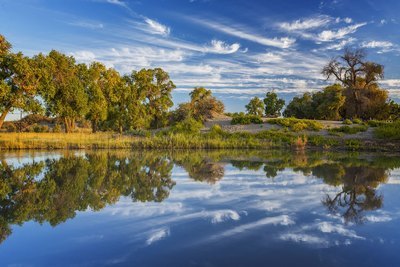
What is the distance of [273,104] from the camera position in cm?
5031

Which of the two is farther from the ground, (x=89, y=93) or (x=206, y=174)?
(x=89, y=93)

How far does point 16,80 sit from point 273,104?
3406cm

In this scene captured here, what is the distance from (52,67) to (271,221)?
103ft

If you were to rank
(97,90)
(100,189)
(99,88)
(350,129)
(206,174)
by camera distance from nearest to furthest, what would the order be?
(100,189) → (206,174) → (350,129) → (97,90) → (99,88)

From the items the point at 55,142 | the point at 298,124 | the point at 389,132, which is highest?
the point at 298,124

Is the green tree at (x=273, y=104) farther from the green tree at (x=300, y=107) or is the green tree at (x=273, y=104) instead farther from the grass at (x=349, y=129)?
the grass at (x=349, y=129)

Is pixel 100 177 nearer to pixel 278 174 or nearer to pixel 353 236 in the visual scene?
pixel 278 174

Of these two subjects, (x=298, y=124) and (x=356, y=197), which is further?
(x=298, y=124)

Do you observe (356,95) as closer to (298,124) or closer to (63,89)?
(298,124)

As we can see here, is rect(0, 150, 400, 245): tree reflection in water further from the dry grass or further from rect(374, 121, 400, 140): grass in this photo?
rect(374, 121, 400, 140): grass

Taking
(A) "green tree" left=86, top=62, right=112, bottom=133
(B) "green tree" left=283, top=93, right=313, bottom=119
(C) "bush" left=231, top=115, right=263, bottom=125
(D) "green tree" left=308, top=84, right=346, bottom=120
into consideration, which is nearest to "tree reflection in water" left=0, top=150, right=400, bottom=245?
(C) "bush" left=231, top=115, right=263, bottom=125

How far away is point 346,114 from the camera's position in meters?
43.8

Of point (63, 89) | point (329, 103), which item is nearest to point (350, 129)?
point (329, 103)

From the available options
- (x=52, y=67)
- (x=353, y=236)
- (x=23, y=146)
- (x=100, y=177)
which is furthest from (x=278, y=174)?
(x=52, y=67)
